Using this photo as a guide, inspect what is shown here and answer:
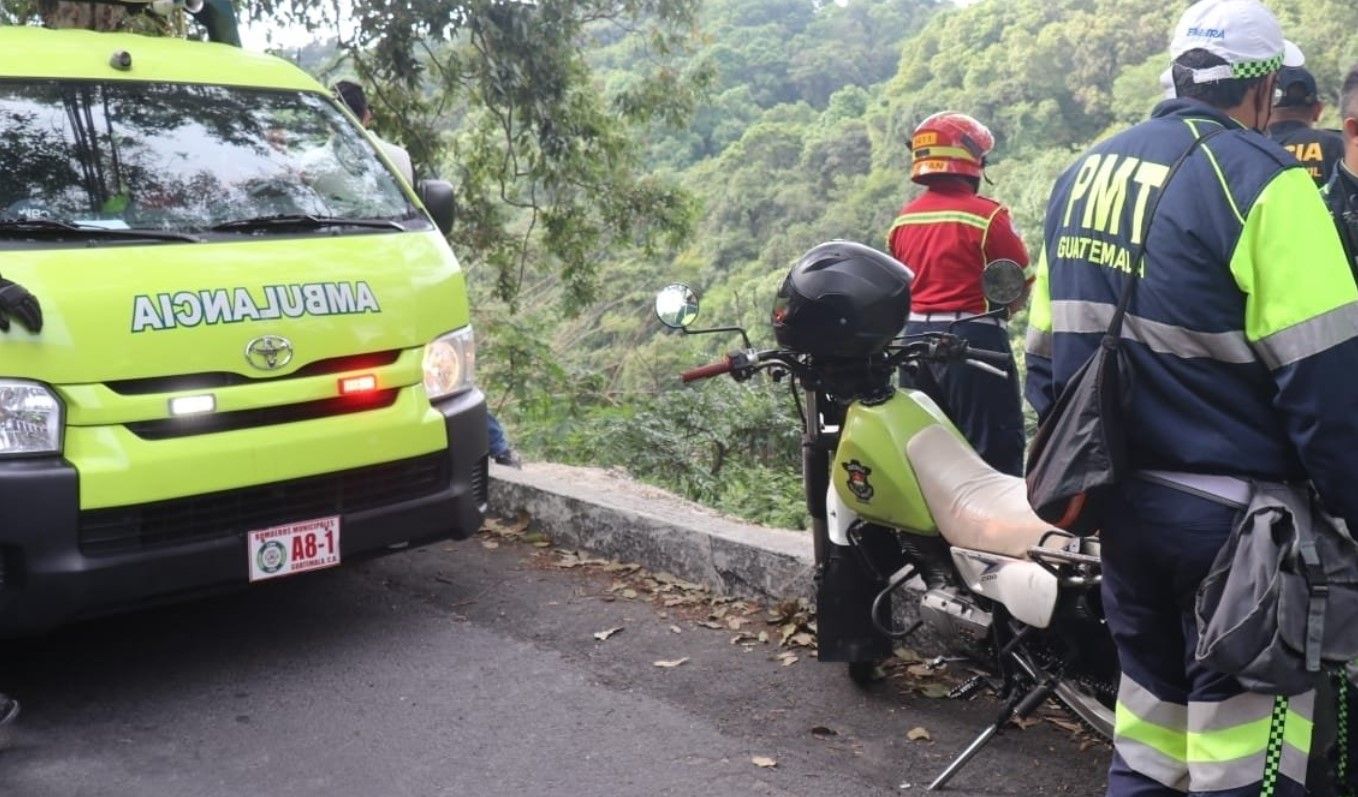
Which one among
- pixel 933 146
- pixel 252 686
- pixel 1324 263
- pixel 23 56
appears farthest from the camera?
pixel 933 146

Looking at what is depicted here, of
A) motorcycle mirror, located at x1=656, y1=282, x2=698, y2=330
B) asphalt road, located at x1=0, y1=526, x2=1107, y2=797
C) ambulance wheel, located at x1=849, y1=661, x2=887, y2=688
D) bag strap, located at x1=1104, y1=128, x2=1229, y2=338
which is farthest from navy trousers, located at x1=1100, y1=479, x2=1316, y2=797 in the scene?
motorcycle mirror, located at x1=656, y1=282, x2=698, y2=330

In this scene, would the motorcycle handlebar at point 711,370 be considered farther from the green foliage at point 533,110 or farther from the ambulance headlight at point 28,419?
the green foliage at point 533,110

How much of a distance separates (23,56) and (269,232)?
3.65 ft

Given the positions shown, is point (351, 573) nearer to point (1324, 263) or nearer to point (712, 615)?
point (712, 615)

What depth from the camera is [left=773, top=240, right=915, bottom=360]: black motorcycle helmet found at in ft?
12.8

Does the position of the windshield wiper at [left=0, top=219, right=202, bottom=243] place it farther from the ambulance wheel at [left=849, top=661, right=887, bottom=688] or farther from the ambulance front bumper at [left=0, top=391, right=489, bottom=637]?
the ambulance wheel at [left=849, top=661, right=887, bottom=688]

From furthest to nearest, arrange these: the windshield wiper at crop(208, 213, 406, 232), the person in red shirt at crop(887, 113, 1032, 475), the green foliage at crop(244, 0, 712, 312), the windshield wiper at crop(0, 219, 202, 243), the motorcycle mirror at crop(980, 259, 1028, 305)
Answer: the green foliage at crop(244, 0, 712, 312)
the person in red shirt at crop(887, 113, 1032, 475)
the windshield wiper at crop(208, 213, 406, 232)
the windshield wiper at crop(0, 219, 202, 243)
the motorcycle mirror at crop(980, 259, 1028, 305)

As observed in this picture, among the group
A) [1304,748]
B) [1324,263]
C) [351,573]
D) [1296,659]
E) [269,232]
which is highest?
[1324,263]

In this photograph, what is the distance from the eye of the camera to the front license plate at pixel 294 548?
→ 436 cm

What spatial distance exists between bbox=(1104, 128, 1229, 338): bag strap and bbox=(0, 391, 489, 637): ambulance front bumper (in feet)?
9.08

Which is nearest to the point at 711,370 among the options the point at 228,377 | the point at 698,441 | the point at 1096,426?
the point at 228,377

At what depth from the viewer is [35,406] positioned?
394 cm

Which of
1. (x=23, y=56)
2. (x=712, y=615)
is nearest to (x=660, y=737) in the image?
(x=712, y=615)

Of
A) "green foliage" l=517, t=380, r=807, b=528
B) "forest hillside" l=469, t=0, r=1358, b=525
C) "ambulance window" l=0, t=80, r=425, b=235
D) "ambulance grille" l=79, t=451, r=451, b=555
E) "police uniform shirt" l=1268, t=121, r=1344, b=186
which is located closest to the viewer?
"ambulance grille" l=79, t=451, r=451, b=555
